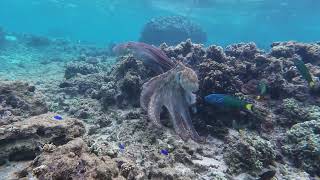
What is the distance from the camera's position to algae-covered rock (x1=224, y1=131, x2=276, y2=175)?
17.6 feet

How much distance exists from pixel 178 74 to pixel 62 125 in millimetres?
2715

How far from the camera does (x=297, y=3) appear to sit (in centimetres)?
3834

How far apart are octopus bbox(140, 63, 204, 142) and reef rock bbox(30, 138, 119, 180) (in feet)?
7.00

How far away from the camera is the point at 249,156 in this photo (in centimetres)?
543

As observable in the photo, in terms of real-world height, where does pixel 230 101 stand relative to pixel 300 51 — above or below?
below

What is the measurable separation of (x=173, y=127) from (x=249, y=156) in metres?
1.75

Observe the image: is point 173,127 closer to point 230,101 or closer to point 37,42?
point 230,101

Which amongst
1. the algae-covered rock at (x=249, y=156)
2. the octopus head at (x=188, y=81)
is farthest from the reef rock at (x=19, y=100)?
the algae-covered rock at (x=249, y=156)

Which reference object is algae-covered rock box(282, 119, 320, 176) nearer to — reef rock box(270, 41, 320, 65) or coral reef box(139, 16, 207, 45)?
reef rock box(270, 41, 320, 65)

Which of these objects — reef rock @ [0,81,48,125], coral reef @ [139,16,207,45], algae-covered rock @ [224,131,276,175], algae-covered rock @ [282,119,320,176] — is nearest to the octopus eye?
algae-covered rock @ [224,131,276,175]

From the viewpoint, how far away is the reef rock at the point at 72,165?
338 cm

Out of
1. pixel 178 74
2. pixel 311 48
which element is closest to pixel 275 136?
pixel 178 74

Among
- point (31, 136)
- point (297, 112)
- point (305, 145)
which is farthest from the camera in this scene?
point (297, 112)

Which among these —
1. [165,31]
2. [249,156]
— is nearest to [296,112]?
[249,156]
